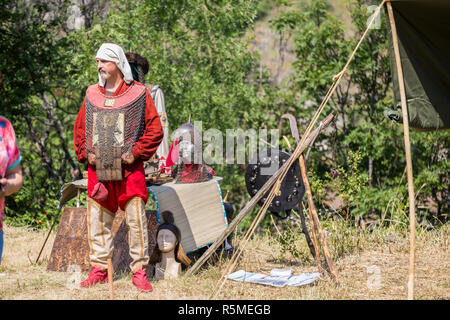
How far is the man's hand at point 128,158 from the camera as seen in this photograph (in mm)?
4262

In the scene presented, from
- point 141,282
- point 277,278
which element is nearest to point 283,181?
point 277,278

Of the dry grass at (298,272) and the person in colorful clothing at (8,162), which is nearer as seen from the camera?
the person in colorful clothing at (8,162)

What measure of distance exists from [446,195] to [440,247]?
147 inches

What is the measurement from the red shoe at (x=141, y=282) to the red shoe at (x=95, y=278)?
32 centimetres

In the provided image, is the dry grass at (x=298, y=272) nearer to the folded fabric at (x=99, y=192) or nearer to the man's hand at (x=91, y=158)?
the folded fabric at (x=99, y=192)

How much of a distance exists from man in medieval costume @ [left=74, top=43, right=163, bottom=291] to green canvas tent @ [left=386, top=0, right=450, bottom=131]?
2.00 meters

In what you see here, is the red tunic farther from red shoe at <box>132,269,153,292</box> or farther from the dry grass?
the dry grass

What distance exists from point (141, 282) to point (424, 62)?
2.93 m

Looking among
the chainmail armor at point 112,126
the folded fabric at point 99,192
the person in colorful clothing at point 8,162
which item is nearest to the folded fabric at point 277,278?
the folded fabric at point 99,192

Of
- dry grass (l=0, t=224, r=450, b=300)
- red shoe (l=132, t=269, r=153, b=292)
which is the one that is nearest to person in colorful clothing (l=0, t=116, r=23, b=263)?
dry grass (l=0, t=224, r=450, b=300)

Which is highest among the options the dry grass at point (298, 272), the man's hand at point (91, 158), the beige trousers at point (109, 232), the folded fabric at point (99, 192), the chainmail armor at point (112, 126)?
the chainmail armor at point (112, 126)

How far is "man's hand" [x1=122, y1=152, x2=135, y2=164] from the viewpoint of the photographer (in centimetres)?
426

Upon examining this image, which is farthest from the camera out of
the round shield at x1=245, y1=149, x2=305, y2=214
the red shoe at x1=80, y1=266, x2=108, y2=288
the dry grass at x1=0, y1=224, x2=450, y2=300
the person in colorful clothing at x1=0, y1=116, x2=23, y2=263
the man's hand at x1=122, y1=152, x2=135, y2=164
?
the round shield at x1=245, y1=149, x2=305, y2=214

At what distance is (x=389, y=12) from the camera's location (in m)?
4.17
